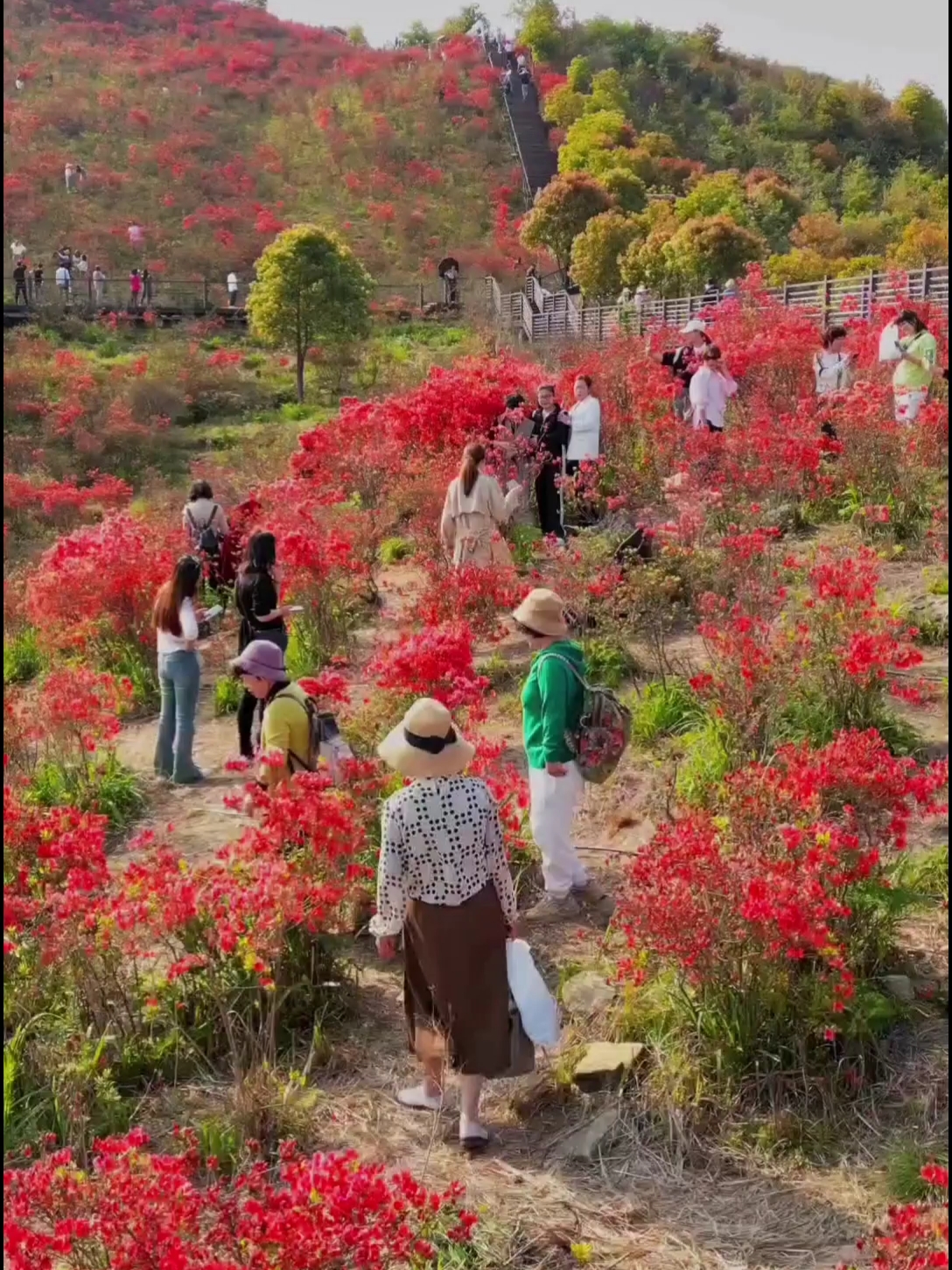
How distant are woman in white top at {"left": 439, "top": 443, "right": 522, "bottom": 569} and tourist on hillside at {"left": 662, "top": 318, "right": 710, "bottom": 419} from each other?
3288 millimetres

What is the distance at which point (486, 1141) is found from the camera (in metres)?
3.88

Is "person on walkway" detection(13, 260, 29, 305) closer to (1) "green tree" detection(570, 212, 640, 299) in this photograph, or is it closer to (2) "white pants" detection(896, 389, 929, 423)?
(1) "green tree" detection(570, 212, 640, 299)

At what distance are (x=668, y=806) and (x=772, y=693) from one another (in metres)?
0.73

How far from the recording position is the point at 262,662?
18.3 ft

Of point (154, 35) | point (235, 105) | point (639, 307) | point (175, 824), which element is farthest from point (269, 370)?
point (154, 35)

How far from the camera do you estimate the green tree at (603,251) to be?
25516mm

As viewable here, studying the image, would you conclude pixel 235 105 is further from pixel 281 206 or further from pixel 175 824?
pixel 175 824

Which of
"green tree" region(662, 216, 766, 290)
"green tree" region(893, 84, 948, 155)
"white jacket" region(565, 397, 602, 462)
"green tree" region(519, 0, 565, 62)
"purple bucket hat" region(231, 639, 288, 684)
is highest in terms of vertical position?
"green tree" region(519, 0, 565, 62)

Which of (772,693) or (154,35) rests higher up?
(154,35)

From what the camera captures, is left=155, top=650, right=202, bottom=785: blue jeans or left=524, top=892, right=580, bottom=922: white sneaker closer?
left=524, top=892, right=580, bottom=922: white sneaker

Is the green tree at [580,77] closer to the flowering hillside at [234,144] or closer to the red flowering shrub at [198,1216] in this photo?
the flowering hillside at [234,144]

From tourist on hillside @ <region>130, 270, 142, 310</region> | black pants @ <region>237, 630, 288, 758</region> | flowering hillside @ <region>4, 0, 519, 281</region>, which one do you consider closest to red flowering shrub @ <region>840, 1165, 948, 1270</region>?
black pants @ <region>237, 630, 288, 758</region>

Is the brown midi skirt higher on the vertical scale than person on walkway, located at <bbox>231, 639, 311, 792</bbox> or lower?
lower

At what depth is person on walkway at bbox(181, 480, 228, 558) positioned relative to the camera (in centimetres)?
920
